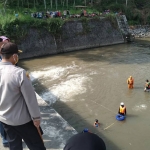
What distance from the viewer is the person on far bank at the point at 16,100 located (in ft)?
8.28

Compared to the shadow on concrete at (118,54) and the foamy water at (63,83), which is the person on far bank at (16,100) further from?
the shadow on concrete at (118,54)

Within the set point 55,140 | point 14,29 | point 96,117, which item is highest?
point 14,29

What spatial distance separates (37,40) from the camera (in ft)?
57.1

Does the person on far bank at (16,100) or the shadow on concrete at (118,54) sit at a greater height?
the person on far bank at (16,100)

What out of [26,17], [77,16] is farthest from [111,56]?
[26,17]

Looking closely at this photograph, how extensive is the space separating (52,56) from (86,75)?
5.89 m

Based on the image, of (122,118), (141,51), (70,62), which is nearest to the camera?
(122,118)

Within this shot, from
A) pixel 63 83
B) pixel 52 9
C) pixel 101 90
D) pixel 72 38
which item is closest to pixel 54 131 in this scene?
pixel 101 90

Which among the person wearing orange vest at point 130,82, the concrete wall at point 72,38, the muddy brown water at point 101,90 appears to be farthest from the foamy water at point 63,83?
the concrete wall at point 72,38

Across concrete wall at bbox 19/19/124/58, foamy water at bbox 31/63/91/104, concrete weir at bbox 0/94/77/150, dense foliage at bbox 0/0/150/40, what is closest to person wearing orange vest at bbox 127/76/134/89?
foamy water at bbox 31/63/91/104

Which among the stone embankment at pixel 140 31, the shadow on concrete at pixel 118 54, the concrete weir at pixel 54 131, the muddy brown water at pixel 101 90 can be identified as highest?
the stone embankment at pixel 140 31

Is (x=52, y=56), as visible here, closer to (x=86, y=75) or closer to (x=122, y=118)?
(x=86, y=75)

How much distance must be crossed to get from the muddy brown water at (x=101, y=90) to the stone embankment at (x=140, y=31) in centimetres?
822

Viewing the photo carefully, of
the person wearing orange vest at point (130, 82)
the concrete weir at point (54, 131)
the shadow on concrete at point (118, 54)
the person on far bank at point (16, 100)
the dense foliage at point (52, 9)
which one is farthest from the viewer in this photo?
the dense foliage at point (52, 9)
